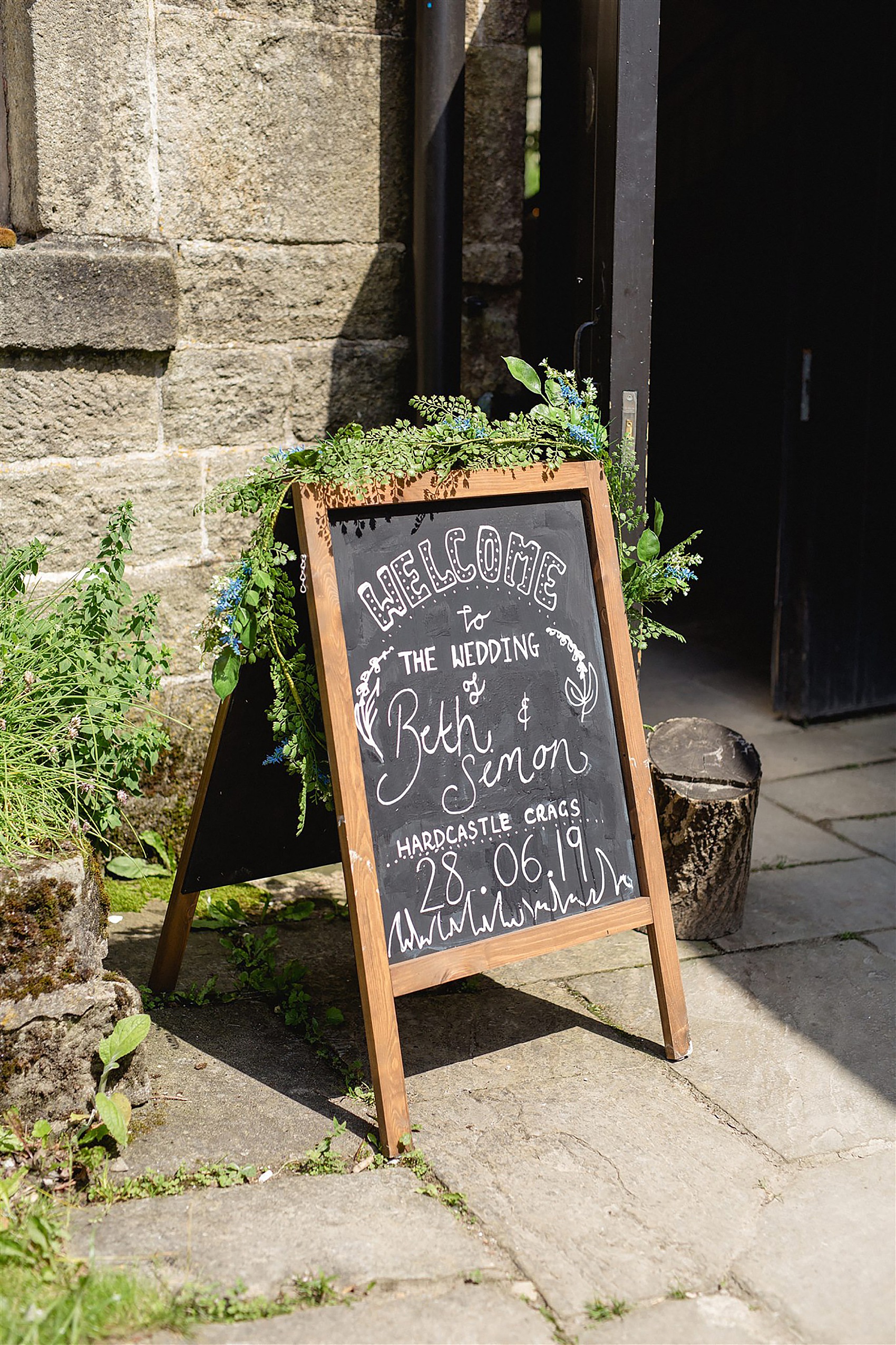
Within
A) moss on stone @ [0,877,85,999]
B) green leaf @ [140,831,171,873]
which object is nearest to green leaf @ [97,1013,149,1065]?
moss on stone @ [0,877,85,999]

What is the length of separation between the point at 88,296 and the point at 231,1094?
2.13 metres

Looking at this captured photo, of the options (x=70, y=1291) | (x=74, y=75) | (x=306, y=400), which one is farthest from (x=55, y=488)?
(x=70, y=1291)

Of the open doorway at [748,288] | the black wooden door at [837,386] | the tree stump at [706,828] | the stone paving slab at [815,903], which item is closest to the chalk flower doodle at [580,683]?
the tree stump at [706,828]

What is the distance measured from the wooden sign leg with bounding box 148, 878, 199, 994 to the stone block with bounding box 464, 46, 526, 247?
2.27 meters

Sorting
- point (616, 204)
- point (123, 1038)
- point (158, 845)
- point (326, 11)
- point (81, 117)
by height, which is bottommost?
point (158, 845)

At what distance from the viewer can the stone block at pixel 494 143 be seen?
3.85m

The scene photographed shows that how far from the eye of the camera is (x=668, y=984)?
9.36 ft

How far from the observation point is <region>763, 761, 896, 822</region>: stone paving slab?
445 cm

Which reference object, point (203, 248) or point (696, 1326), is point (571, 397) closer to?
point (203, 248)

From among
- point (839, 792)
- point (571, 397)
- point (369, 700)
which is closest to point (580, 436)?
point (571, 397)

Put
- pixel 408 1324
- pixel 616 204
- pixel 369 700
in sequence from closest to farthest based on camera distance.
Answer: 1. pixel 408 1324
2. pixel 369 700
3. pixel 616 204

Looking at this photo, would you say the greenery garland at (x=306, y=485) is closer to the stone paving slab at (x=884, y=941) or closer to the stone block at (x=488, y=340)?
the stone block at (x=488, y=340)

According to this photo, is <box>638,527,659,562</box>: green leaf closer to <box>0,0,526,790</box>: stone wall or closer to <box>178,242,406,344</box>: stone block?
<box>0,0,526,790</box>: stone wall

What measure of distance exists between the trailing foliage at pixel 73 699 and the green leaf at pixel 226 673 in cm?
41
